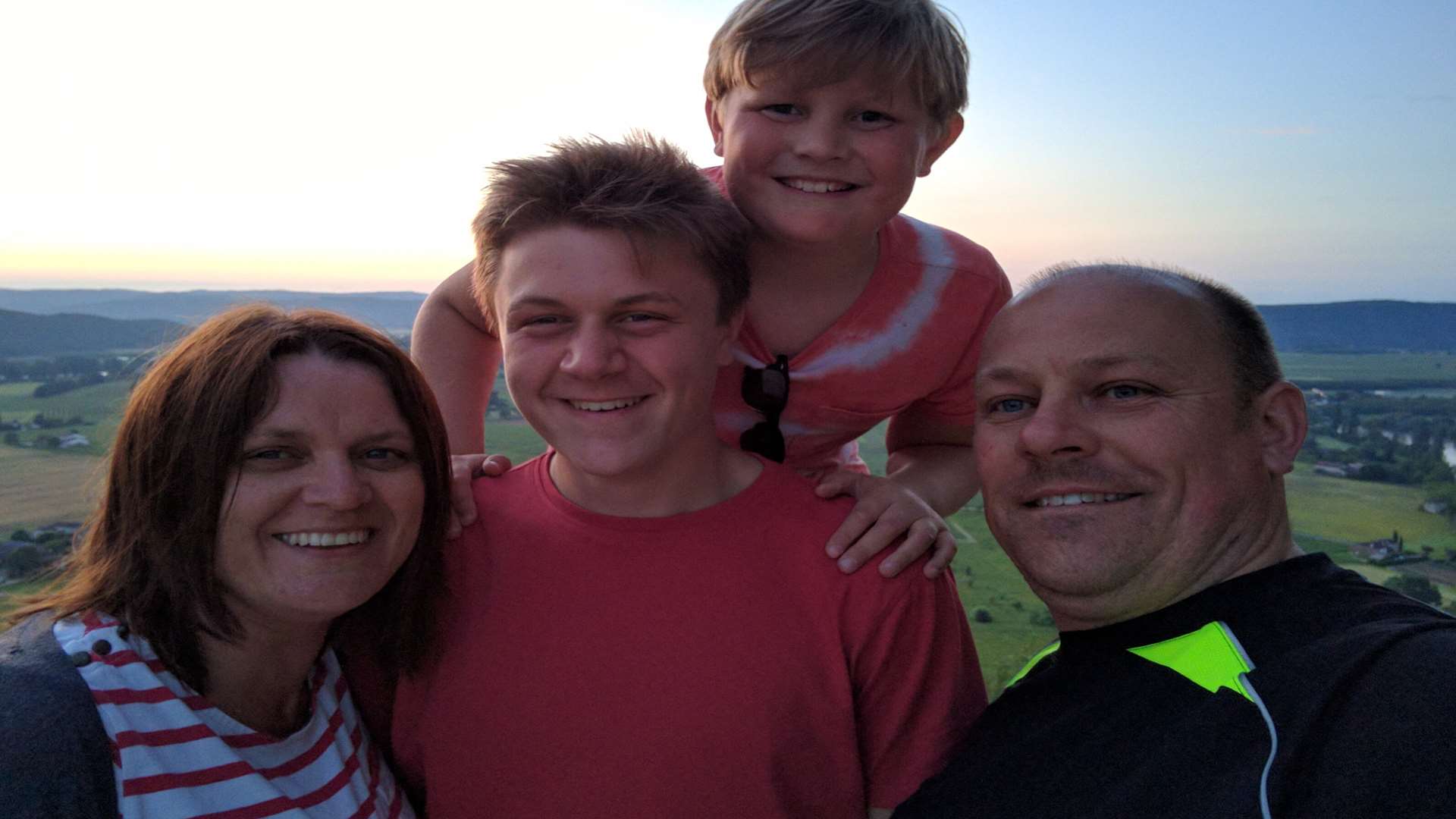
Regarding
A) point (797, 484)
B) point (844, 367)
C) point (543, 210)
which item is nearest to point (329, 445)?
point (543, 210)

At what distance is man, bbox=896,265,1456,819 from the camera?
1.73 metres

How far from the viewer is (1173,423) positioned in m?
2.22

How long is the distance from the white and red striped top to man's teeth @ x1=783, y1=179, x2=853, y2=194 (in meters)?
2.00

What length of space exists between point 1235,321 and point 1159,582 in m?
0.71

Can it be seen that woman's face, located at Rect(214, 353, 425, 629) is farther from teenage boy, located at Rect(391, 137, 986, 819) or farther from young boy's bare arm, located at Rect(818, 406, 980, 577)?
young boy's bare arm, located at Rect(818, 406, 980, 577)

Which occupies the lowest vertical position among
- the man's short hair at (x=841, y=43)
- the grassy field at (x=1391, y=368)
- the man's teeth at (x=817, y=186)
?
the grassy field at (x=1391, y=368)

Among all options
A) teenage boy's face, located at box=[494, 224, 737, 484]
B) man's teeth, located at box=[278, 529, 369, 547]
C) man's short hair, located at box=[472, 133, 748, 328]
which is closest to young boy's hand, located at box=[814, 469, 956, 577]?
teenage boy's face, located at box=[494, 224, 737, 484]

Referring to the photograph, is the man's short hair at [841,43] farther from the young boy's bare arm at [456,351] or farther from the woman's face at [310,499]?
the woman's face at [310,499]

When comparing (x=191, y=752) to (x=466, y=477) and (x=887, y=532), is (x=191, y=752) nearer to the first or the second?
(x=466, y=477)

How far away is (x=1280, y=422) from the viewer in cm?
228

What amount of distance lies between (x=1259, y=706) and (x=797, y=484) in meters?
1.16

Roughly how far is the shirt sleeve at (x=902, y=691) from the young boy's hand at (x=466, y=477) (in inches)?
41.8

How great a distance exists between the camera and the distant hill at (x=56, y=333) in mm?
5227

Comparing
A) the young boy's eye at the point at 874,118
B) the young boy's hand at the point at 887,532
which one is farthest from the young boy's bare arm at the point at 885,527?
the young boy's eye at the point at 874,118
